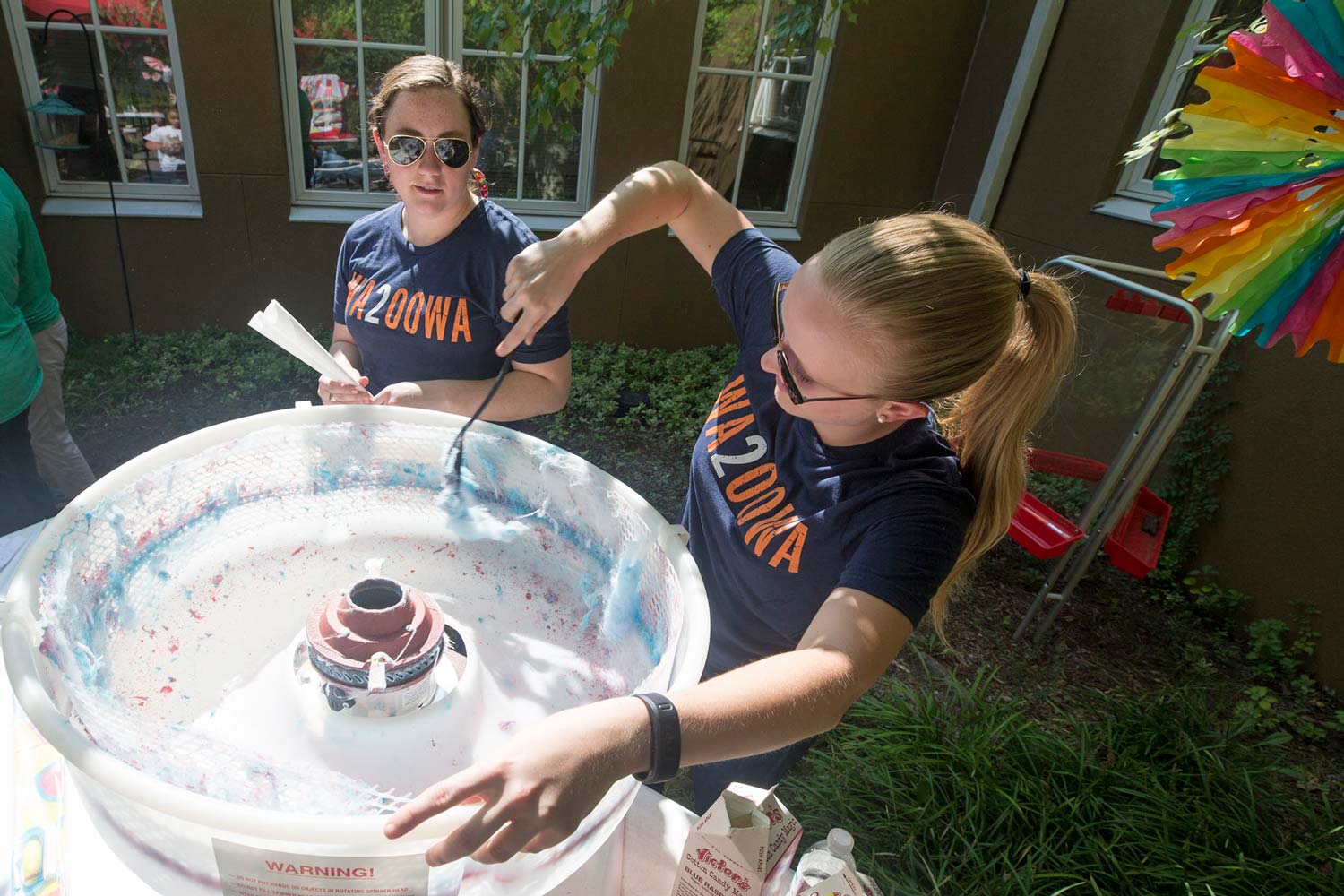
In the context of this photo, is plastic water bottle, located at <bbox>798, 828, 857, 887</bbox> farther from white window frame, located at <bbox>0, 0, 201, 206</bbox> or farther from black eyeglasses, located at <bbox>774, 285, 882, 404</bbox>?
white window frame, located at <bbox>0, 0, 201, 206</bbox>

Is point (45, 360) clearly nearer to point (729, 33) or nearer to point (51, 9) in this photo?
point (51, 9)

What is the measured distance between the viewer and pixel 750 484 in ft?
4.53

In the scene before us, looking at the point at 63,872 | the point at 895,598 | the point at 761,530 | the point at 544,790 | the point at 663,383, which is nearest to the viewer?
the point at 544,790

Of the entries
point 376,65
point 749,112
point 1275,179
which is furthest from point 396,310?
point 749,112

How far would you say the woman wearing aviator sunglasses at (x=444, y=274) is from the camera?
1.77 meters

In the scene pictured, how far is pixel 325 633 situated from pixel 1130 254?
4784mm

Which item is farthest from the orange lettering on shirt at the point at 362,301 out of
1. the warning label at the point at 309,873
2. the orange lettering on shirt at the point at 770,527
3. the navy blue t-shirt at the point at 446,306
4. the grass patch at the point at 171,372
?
the grass patch at the point at 171,372

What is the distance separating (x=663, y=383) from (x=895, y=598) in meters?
4.32

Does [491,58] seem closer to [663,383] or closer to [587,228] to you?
[663,383]

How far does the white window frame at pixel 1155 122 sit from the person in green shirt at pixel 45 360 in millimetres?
5196

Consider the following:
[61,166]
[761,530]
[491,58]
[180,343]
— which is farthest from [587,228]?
[61,166]

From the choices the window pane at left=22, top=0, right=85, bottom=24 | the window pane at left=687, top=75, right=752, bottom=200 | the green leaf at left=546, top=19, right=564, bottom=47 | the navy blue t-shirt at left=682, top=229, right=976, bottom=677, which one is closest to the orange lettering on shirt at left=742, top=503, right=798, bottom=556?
the navy blue t-shirt at left=682, top=229, right=976, bottom=677

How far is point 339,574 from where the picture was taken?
138 centimetres

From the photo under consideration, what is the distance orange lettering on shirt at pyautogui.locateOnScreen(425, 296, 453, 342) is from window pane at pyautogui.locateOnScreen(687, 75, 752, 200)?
4.05 m
